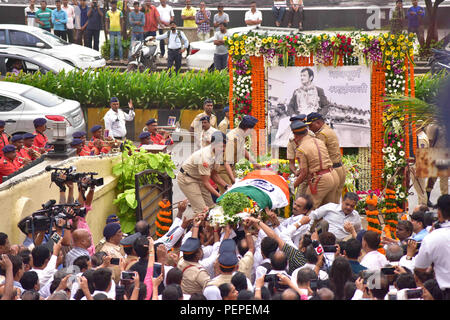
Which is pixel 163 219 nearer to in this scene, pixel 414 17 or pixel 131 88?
pixel 131 88

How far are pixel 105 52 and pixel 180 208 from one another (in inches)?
615

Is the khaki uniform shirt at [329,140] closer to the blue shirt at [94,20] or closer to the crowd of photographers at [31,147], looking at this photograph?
the crowd of photographers at [31,147]

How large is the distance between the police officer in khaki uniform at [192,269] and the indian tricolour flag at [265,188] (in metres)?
2.07

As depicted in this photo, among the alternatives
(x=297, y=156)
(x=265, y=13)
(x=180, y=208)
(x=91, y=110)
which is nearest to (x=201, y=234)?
(x=180, y=208)

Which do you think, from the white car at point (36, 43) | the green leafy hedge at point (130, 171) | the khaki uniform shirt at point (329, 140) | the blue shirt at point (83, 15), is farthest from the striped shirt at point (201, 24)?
the khaki uniform shirt at point (329, 140)

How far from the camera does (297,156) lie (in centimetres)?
1216

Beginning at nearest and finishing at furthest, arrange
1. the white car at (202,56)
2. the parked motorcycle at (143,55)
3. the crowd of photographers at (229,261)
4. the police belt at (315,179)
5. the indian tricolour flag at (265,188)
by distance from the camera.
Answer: the crowd of photographers at (229,261) < the indian tricolour flag at (265,188) < the police belt at (315,179) < the parked motorcycle at (143,55) < the white car at (202,56)

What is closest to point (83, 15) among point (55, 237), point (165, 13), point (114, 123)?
point (165, 13)

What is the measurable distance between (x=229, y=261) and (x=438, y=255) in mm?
1993

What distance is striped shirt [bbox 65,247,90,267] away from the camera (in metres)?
8.78

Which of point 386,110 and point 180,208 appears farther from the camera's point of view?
point 386,110

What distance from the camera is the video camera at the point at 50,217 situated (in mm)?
9180

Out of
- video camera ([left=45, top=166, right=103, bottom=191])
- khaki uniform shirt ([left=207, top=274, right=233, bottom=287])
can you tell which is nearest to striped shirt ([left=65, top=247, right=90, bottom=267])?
video camera ([left=45, top=166, right=103, bottom=191])
